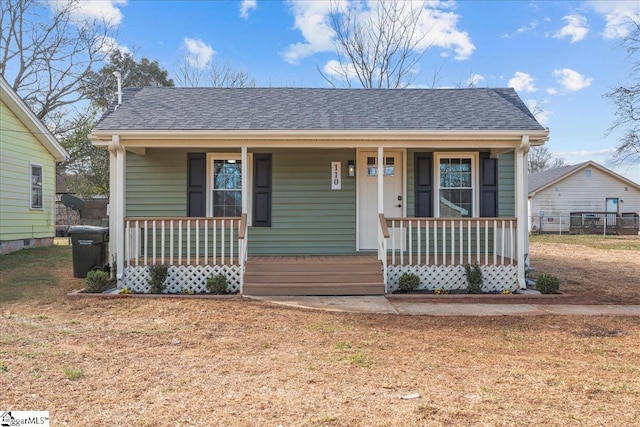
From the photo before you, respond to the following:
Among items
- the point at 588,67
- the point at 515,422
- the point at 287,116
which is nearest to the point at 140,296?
the point at 287,116

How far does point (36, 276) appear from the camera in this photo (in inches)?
319

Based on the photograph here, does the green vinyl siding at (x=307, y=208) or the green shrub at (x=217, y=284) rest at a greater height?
the green vinyl siding at (x=307, y=208)

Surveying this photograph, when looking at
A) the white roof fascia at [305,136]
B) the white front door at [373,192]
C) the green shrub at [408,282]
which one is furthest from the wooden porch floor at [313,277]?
the white roof fascia at [305,136]

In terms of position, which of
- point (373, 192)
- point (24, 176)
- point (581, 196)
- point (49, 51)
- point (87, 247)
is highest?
point (49, 51)

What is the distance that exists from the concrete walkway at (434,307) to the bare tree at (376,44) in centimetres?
1624

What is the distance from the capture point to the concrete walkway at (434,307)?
557 cm

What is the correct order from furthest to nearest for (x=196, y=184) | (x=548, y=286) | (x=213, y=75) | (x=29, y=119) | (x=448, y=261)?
(x=213, y=75) < (x=29, y=119) < (x=196, y=184) < (x=448, y=261) < (x=548, y=286)

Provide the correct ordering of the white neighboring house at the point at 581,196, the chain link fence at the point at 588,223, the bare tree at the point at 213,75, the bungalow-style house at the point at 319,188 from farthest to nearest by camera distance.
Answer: the white neighboring house at the point at 581,196 < the chain link fence at the point at 588,223 < the bare tree at the point at 213,75 < the bungalow-style house at the point at 319,188

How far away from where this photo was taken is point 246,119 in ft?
24.0

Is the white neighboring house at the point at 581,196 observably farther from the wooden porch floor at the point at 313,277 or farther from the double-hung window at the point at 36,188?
the double-hung window at the point at 36,188

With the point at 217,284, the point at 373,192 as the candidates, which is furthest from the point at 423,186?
the point at 217,284

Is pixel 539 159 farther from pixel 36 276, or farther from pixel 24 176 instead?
pixel 36 276

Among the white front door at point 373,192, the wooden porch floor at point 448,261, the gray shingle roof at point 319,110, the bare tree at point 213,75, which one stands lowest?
the wooden porch floor at point 448,261

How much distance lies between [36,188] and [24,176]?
848 millimetres
